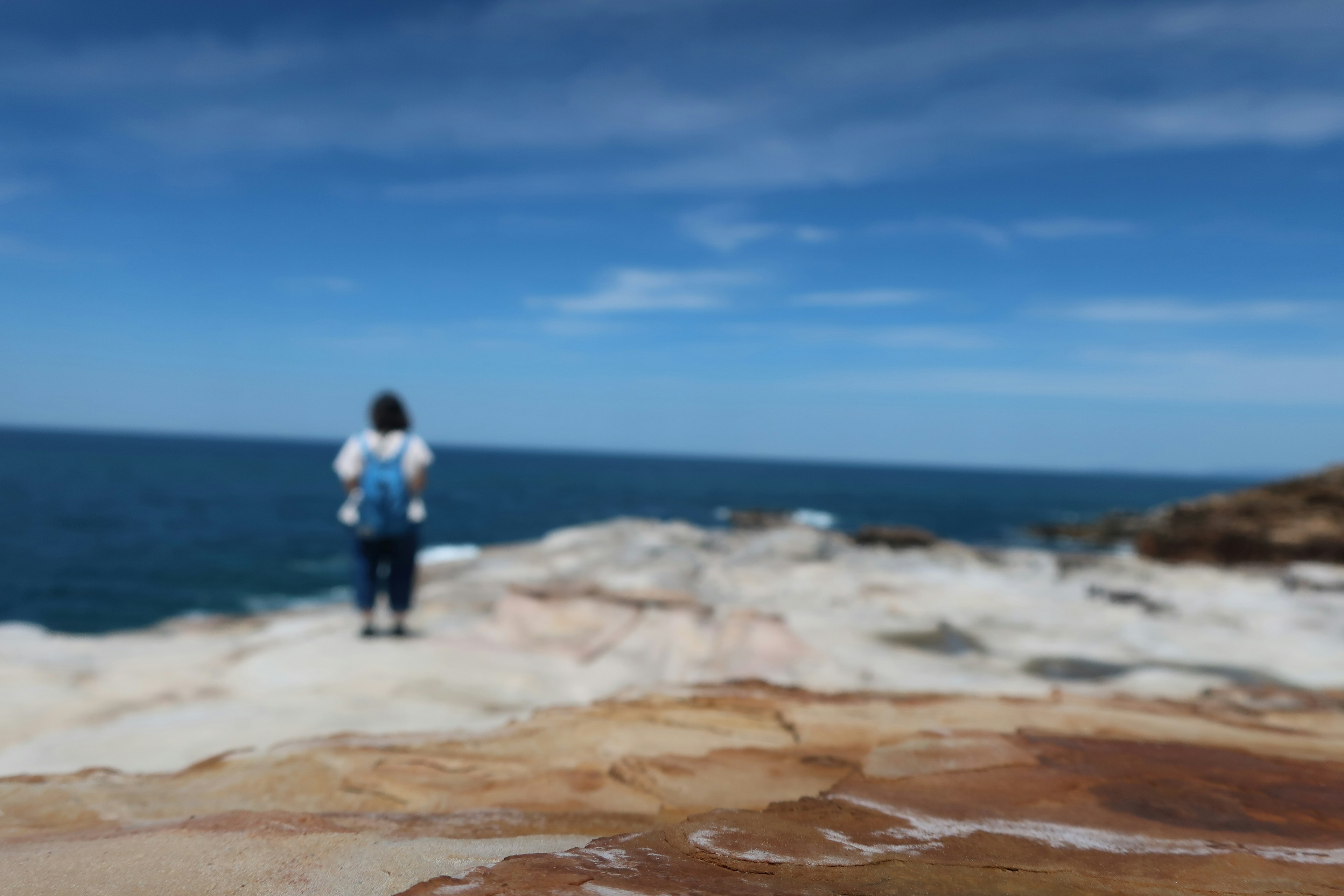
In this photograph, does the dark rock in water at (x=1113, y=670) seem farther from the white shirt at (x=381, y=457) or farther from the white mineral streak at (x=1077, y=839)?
the white shirt at (x=381, y=457)

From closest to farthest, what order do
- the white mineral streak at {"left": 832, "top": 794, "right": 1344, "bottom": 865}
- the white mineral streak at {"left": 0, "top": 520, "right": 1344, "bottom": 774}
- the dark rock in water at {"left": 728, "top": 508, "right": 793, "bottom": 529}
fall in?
the white mineral streak at {"left": 832, "top": 794, "right": 1344, "bottom": 865}
the white mineral streak at {"left": 0, "top": 520, "right": 1344, "bottom": 774}
the dark rock in water at {"left": 728, "top": 508, "right": 793, "bottom": 529}

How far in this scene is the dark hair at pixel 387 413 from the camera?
6.57m

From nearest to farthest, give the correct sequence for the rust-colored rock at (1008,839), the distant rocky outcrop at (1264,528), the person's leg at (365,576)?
the rust-colored rock at (1008,839), the person's leg at (365,576), the distant rocky outcrop at (1264,528)

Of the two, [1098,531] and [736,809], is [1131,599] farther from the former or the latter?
[1098,531]

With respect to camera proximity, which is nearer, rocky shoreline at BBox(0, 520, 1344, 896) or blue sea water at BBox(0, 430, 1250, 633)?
rocky shoreline at BBox(0, 520, 1344, 896)

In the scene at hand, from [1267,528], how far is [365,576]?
16.1 meters

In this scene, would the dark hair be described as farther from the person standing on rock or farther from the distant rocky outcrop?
the distant rocky outcrop

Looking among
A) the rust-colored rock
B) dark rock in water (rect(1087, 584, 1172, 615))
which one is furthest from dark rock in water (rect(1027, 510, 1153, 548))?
the rust-colored rock

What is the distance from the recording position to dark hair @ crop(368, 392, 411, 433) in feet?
21.5

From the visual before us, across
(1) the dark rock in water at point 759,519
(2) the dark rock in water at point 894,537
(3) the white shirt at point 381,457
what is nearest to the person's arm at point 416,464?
(3) the white shirt at point 381,457

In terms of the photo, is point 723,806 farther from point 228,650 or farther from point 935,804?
point 228,650

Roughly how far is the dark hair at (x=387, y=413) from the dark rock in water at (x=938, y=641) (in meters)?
4.20

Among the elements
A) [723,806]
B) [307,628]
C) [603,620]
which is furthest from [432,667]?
[723,806]

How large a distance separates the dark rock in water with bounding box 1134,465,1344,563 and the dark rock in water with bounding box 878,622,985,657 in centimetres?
1110
